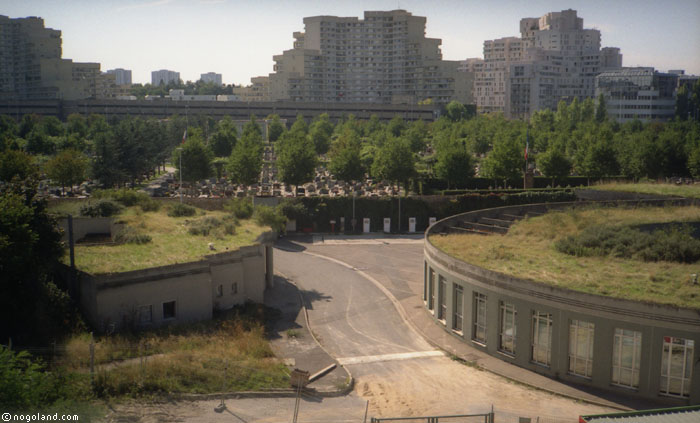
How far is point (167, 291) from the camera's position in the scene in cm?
2722

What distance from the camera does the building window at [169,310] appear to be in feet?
89.9

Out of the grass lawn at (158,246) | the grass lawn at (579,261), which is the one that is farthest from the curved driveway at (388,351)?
the grass lawn at (158,246)

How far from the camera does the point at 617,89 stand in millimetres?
149375

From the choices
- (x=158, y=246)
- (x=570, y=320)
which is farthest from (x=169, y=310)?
(x=570, y=320)

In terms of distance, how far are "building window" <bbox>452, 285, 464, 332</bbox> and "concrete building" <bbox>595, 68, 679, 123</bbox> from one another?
13313 centimetres

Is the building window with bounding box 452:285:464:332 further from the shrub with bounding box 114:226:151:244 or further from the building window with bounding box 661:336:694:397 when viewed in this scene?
the shrub with bounding box 114:226:151:244

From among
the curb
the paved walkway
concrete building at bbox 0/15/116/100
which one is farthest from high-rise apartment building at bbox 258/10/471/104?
the curb

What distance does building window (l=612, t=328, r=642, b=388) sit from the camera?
21297mm

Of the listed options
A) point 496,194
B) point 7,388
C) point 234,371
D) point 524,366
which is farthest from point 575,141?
point 7,388

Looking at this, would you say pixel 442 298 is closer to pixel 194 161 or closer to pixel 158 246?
pixel 158 246

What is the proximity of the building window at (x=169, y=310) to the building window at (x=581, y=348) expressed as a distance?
17011 mm

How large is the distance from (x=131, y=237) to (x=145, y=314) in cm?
642

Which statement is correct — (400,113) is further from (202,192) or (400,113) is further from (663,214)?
(663,214)

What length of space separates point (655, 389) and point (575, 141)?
7179 centimetres
